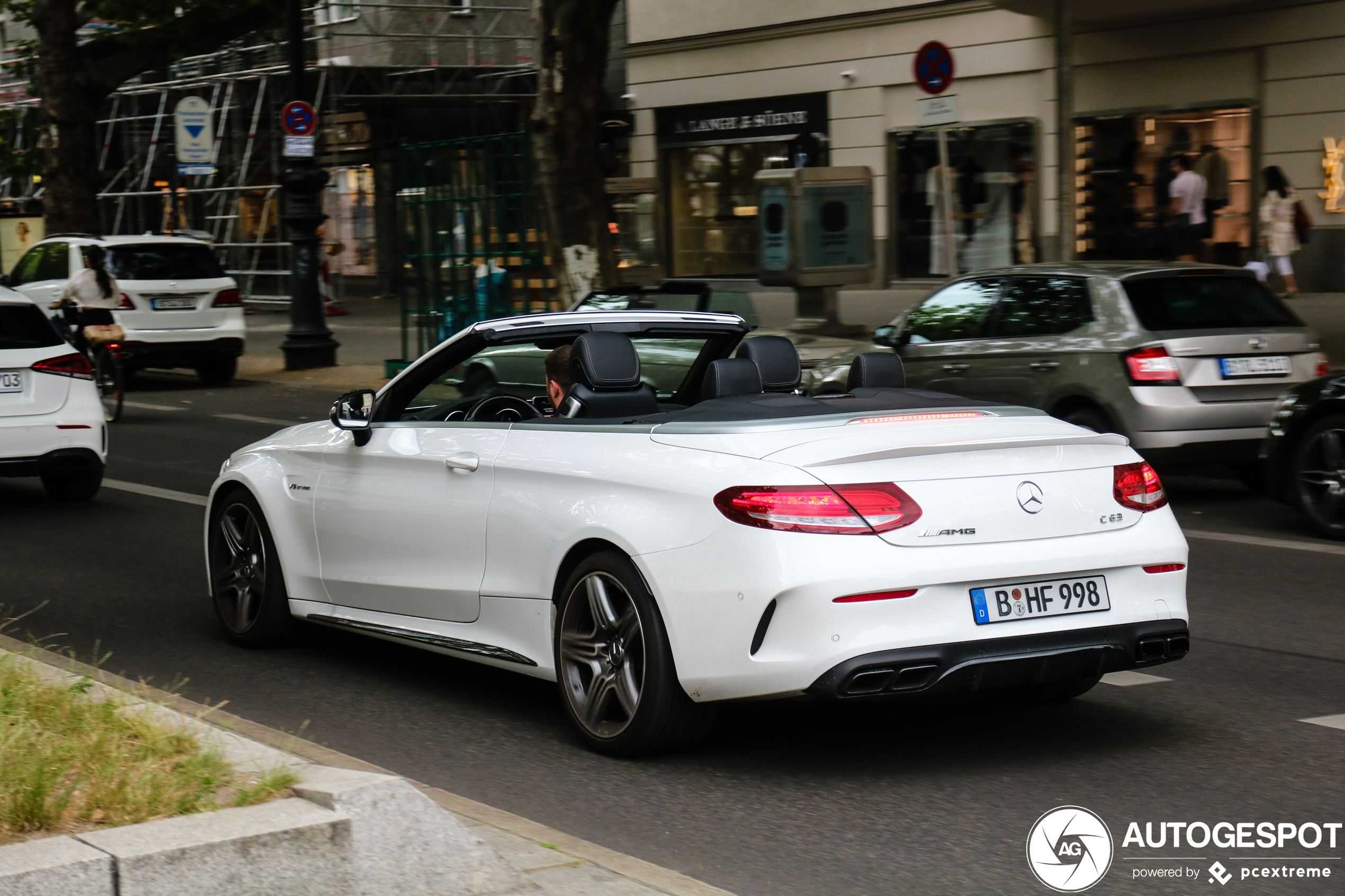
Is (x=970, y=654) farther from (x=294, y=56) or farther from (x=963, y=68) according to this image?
(x=963, y=68)

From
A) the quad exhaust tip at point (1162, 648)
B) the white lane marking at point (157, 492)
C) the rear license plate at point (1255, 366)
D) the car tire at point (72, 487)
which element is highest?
the rear license plate at point (1255, 366)

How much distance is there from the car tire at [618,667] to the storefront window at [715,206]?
80.0 ft

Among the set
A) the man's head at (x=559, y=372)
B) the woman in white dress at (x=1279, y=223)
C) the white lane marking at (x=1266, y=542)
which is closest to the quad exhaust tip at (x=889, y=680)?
the man's head at (x=559, y=372)

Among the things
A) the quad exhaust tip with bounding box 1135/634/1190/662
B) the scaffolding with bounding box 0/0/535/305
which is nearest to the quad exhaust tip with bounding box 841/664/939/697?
the quad exhaust tip with bounding box 1135/634/1190/662

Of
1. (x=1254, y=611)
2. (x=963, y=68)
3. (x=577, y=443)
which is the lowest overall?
(x=1254, y=611)

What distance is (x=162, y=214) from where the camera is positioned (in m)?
43.0

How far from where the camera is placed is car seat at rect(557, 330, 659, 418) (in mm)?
5887

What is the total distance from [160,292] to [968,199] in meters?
12.1

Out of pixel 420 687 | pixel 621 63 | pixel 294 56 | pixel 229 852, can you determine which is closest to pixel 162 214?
pixel 621 63

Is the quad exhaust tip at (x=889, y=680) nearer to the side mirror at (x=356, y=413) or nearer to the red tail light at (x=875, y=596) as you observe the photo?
the red tail light at (x=875, y=596)

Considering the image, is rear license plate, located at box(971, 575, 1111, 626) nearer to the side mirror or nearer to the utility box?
the side mirror

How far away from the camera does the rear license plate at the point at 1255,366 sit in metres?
10.8

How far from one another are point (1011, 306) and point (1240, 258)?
11.7 metres

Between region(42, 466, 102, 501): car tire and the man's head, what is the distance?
21.3 ft
